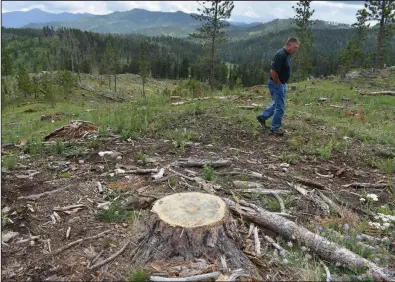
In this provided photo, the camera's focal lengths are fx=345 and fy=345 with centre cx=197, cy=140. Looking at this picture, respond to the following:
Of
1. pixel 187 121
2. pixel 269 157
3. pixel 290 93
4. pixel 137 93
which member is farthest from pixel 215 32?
pixel 137 93

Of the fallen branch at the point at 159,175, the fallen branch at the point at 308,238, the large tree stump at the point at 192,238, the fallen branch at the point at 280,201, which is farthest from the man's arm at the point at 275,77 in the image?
the large tree stump at the point at 192,238

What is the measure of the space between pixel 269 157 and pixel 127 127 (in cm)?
385

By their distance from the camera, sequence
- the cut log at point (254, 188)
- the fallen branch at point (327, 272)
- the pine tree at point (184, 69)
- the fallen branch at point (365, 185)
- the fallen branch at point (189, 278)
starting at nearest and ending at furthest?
the fallen branch at point (189, 278) < the fallen branch at point (327, 272) < the cut log at point (254, 188) < the fallen branch at point (365, 185) < the pine tree at point (184, 69)

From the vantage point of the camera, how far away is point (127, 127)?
30.2 feet

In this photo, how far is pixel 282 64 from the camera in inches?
347

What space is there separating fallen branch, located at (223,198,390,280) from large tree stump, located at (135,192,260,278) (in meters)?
0.67

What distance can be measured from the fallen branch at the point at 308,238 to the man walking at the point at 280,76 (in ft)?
15.8

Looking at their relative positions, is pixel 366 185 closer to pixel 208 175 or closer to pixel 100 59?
pixel 208 175

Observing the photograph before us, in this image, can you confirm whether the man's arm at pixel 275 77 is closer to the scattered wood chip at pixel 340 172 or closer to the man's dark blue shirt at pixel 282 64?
the man's dark blue shirt at pixel 282 64

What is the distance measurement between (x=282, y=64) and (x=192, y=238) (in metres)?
6.28

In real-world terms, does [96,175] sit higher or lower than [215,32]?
lower

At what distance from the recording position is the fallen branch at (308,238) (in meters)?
3.83

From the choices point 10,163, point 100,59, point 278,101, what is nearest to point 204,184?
point 10,163

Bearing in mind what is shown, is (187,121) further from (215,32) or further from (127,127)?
(215,32)
